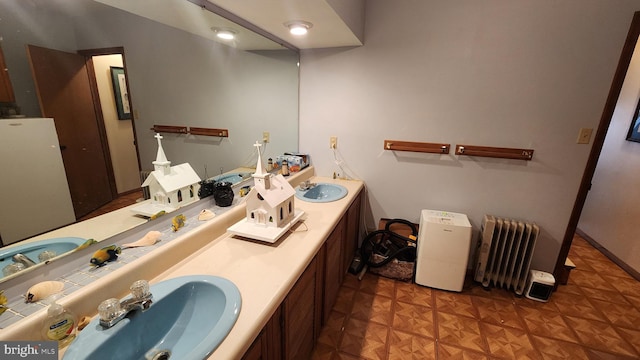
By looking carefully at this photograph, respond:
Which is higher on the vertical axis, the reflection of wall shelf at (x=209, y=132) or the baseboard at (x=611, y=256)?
the reflection of wall shelf at (x=209, y=132)

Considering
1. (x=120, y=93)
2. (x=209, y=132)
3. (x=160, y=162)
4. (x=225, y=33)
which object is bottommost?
(x=160, y=162)

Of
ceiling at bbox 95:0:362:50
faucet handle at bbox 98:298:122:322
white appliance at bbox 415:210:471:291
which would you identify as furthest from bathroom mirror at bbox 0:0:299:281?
white appliance at bbox 415:210:471:291

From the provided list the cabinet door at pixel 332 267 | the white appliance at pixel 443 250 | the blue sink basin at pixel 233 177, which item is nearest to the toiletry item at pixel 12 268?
the blue sink basin at pixel 233 177

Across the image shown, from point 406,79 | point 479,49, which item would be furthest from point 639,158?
point 406,79

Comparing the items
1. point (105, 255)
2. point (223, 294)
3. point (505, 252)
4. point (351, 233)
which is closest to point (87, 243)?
point (105, 255)

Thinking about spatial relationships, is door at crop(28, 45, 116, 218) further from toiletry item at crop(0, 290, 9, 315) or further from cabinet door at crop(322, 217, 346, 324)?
cabinet door at crop(322, 217, 346, 324)

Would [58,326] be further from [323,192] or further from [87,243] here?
[323,192]

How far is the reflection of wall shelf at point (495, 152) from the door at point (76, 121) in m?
2.22

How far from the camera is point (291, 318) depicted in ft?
3.62

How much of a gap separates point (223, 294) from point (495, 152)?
6.87ft

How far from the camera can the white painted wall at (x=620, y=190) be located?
2.38 m

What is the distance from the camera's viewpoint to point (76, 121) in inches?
33.8

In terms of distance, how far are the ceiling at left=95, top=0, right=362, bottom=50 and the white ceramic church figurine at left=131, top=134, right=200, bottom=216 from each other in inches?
21.3

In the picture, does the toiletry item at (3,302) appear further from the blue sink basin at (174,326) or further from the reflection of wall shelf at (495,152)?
the reflection of wall shelf at (495,152)
